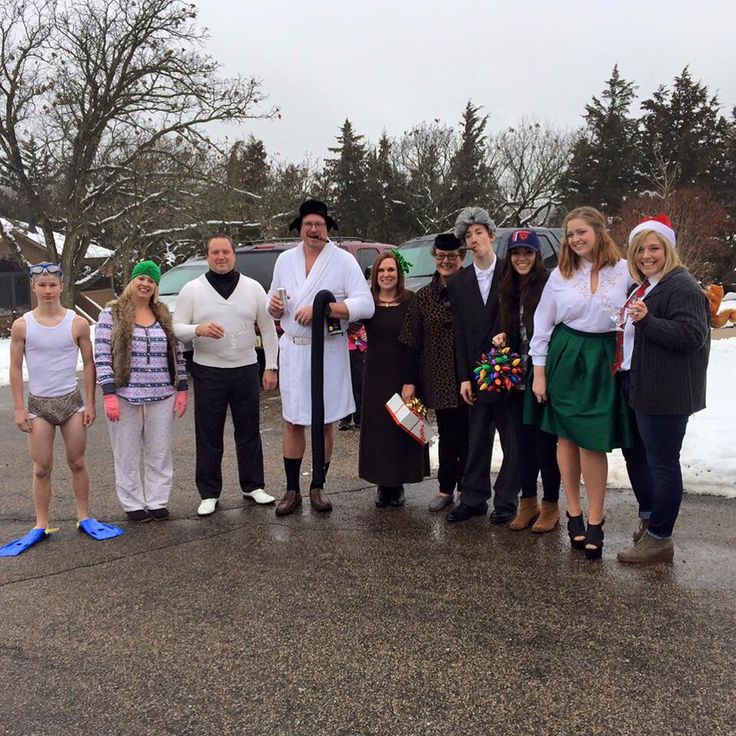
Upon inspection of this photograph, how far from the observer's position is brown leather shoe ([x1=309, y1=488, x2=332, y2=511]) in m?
4.89

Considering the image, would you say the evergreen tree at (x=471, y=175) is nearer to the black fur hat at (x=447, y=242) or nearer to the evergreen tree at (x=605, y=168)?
the evergreen tree at (x=605, y=168)

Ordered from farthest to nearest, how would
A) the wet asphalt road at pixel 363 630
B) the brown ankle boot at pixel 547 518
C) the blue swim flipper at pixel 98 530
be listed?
the blue swim flipper at pixel 98 530 < the brown ankle boot at pixel 547 518 < the wet asphalt road at pixel 363 630

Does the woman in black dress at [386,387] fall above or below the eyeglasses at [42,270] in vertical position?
below

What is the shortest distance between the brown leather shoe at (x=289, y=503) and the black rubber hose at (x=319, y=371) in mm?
321

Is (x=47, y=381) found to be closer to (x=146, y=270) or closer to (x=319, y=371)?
(x=146, y=270)

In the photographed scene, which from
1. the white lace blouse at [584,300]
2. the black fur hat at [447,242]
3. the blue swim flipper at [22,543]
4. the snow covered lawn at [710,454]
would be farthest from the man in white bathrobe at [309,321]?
the snow covered lawn at [710,454]

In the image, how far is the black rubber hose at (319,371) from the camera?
183 inches

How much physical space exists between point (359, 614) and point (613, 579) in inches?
54.5

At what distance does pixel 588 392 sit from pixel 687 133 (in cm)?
4437

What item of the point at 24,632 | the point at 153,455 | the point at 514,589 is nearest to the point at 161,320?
the point at 153,455

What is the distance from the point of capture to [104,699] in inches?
106

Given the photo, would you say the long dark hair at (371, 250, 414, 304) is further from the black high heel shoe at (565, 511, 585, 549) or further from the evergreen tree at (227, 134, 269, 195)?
the evergreen tree at (227, 134, 269, 195)

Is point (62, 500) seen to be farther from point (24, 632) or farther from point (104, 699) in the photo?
point (104, 699)

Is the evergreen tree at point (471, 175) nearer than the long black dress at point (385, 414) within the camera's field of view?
No
